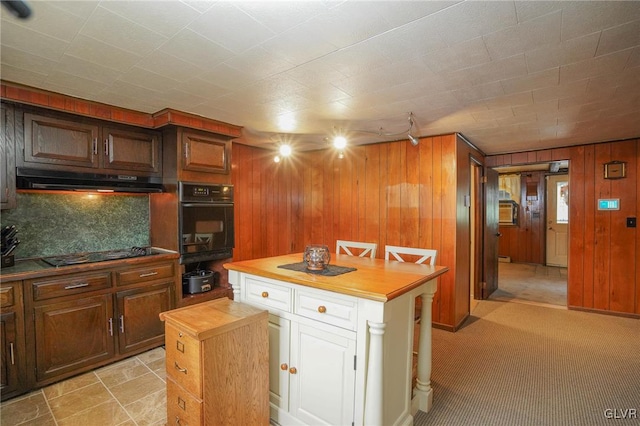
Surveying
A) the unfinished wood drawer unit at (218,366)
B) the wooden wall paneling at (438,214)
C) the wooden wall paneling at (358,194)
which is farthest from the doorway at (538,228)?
the unfinished wood drawer unit at (218,366)

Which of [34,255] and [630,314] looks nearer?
[34,255]

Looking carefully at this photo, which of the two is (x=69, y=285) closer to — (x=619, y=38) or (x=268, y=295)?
(x=268, y=295)

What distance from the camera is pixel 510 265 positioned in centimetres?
761

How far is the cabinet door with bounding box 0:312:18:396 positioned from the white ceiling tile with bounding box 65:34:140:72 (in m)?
1.84

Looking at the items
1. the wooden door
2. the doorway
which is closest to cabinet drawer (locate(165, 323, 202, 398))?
the wooden door

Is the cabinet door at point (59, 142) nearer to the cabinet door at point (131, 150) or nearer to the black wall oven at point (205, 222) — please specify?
the cabinet door at point (131, 150)

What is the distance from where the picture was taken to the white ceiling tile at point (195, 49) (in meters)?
1.66

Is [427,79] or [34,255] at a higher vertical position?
[427,79]

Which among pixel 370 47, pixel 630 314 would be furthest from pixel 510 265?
pixel 370 47

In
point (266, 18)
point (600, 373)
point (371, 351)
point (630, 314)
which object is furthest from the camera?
point (630, 314)

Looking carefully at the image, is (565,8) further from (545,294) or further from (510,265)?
(510,265)

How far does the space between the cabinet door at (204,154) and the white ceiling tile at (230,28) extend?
1.65 meters

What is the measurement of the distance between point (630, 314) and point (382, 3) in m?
4.96

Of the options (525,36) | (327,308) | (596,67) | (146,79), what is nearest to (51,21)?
(146,79)
